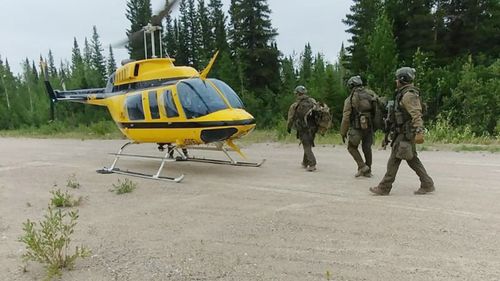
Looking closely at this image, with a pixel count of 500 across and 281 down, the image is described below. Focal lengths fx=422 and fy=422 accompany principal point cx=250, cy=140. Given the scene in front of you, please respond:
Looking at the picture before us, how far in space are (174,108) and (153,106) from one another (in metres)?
0.73

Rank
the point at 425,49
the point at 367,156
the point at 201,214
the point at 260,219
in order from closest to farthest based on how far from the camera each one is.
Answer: the point at 260,219 → the point at 201,214 → the point at 367,156 → the point at 425,49

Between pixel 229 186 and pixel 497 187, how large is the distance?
461 cm

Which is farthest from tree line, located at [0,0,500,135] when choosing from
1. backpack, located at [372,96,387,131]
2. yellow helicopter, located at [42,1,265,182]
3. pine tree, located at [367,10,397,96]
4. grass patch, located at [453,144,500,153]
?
backpack, located at [372,96,387,131]

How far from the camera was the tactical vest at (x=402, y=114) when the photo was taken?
645 centimetres

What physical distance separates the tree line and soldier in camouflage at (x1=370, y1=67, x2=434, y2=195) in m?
13.2

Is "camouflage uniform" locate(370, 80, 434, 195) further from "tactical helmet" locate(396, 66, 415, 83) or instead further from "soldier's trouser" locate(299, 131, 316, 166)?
"soldier's trouser" locate(299, 131, 316, 166)

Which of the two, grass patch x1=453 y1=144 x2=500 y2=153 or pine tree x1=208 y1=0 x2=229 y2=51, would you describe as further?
pine tree x1=208 y1=0 x2=229 y2=51

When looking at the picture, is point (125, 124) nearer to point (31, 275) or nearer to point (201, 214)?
point (201, 214)

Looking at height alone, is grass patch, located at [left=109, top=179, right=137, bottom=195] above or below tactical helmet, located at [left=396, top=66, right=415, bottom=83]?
below

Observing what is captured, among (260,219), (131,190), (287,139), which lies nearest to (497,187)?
(260,219)

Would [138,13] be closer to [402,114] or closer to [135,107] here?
[135,107]

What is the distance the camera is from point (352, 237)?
4.84 m

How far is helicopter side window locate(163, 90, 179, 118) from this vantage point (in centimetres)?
919

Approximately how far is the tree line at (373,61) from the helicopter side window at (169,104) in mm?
11013
